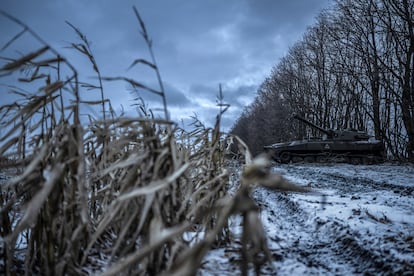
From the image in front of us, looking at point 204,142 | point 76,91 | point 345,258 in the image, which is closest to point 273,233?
point 345,258

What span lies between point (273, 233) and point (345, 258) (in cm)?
42

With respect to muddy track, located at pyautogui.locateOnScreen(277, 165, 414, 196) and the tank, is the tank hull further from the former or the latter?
muddy track, located at pyautogui.locateOnScreen(277, 165, 414, 196)

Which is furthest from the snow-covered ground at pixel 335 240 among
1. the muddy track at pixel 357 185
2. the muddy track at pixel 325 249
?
the muddy track at pixel 357 185

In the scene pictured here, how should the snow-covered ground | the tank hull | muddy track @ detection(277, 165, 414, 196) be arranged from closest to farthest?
1. the snow-covered ground
2. muddy track @ detection(277, 165, 414, 196)
3. the tank hull

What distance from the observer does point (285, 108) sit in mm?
22781

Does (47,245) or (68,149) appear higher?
(68,149)

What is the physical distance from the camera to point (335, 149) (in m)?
11.8

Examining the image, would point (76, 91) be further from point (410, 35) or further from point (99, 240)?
point (410, 35)

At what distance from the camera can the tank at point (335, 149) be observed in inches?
452

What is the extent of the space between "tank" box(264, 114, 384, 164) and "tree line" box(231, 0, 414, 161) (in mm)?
1499

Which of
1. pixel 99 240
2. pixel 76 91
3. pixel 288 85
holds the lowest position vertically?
pixel 99 240

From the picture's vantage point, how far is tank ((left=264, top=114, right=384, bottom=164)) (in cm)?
1149

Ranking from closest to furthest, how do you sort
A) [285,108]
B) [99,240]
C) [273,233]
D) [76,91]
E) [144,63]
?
[144,63], [76,91], [99,240], [273,233], [285,108]

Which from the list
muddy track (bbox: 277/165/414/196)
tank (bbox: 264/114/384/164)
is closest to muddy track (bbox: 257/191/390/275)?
muddy track (bbox: 277/165/414/196)
